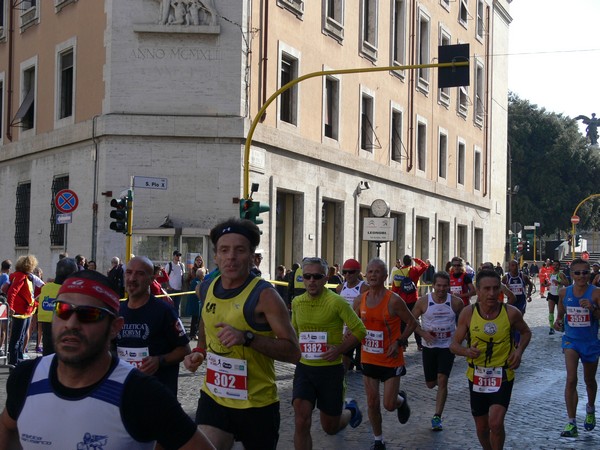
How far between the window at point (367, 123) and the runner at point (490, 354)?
24.0m

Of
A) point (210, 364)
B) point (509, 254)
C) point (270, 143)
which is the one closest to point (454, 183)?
point (509, 254)

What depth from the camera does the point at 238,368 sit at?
556 cm

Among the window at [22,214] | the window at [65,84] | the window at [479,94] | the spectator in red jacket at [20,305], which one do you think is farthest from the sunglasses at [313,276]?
the window at [479,94]

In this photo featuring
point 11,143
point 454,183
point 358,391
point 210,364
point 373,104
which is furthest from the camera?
point 454,183

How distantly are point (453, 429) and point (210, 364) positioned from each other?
4728mm

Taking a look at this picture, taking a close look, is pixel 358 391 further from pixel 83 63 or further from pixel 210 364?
pixel 83 63

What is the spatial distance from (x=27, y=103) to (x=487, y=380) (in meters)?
23.8

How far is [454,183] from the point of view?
135 ft

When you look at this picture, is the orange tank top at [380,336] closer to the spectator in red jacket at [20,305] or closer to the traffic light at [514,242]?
the spectator in red jacket at [20,305]

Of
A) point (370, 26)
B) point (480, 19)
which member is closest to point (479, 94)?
point (480, 19)

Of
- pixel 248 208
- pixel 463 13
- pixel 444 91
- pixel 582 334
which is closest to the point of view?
pixel 582 334

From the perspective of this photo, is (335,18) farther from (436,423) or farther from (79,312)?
(79,312)

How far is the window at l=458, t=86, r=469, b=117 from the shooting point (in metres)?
41.9

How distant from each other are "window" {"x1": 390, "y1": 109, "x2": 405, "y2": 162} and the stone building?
5 centimetres
